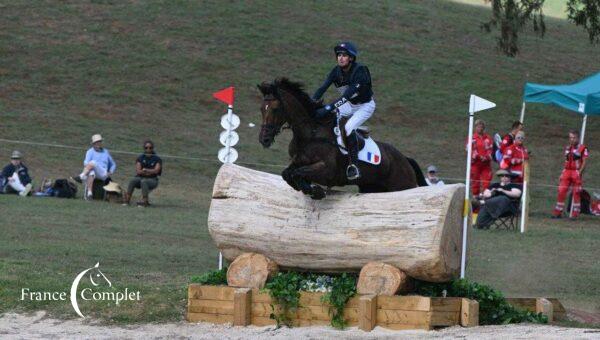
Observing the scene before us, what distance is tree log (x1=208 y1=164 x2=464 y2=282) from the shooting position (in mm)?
10109

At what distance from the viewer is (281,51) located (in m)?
41.2

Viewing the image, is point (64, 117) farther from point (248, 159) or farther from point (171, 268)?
point (171, 268)

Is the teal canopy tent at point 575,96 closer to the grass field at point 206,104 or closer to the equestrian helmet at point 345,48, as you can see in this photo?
the grass field at point 206,104

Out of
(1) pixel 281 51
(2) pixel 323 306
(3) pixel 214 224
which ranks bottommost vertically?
(2) pixel 323 306

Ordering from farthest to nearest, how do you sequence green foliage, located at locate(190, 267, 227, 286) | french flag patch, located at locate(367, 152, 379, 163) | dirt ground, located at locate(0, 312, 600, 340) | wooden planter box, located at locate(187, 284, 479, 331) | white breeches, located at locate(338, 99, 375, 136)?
french flag patch, located at locate(367, 152, 379, 163), white breeches, located at locate(338, 99, 375, 136), green foliage, located at locate(190, 267, 227, 286), wooden planter box, located at locate(187, 284, 479, 331), dirt ground, located at locate(0, 312, 600, 340)

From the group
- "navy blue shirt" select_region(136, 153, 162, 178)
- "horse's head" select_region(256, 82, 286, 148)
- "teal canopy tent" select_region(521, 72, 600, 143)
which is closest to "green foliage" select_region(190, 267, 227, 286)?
"horse's head" select_region(256, 82, 286, 148)

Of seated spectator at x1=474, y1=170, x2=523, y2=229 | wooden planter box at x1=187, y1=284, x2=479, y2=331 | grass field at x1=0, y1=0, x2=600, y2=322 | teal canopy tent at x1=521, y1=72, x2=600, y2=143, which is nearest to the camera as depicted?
wooden planter box at x1=187, y1=284, x2=479, y2=331

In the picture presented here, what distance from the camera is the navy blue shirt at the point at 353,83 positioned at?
11.4 metres

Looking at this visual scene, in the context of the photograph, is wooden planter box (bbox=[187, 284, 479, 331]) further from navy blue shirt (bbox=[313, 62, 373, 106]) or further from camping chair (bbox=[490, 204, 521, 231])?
camping chair (bbox=[490, 204, 521, 231])

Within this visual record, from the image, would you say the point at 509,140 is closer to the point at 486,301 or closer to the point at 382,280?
the point at 486,301

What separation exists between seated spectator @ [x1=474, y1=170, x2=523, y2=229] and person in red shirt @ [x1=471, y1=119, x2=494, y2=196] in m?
1.98

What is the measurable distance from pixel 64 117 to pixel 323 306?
23893mm

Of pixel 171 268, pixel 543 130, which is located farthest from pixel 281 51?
pixel 171 268

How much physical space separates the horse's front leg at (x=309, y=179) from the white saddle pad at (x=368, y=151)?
53 cm
